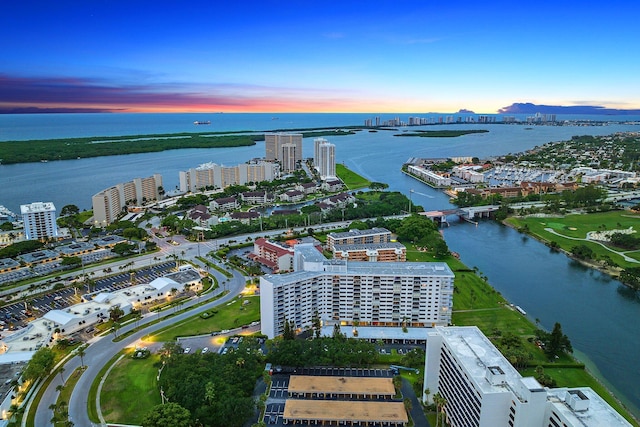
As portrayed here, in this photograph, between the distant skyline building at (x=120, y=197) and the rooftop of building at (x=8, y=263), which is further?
the distant skyline building at (x=120, y=197)

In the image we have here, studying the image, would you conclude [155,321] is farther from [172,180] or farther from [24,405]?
[172,180]

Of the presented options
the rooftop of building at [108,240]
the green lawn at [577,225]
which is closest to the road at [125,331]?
the rooftop of building at [108,240]

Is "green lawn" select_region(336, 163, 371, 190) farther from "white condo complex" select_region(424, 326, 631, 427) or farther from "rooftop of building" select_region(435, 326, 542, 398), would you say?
"white condo complex" select_region(424, 326, 631, 427)

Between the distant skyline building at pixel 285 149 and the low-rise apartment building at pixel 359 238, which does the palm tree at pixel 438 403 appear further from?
the distant skyline building at pixel 285 149

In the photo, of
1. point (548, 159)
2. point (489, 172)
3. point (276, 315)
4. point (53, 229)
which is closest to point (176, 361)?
point (276, 315)

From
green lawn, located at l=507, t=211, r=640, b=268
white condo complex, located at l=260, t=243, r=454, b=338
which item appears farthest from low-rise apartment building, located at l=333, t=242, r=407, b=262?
green lawn, located at l=507, t=211, r=640, b=268
